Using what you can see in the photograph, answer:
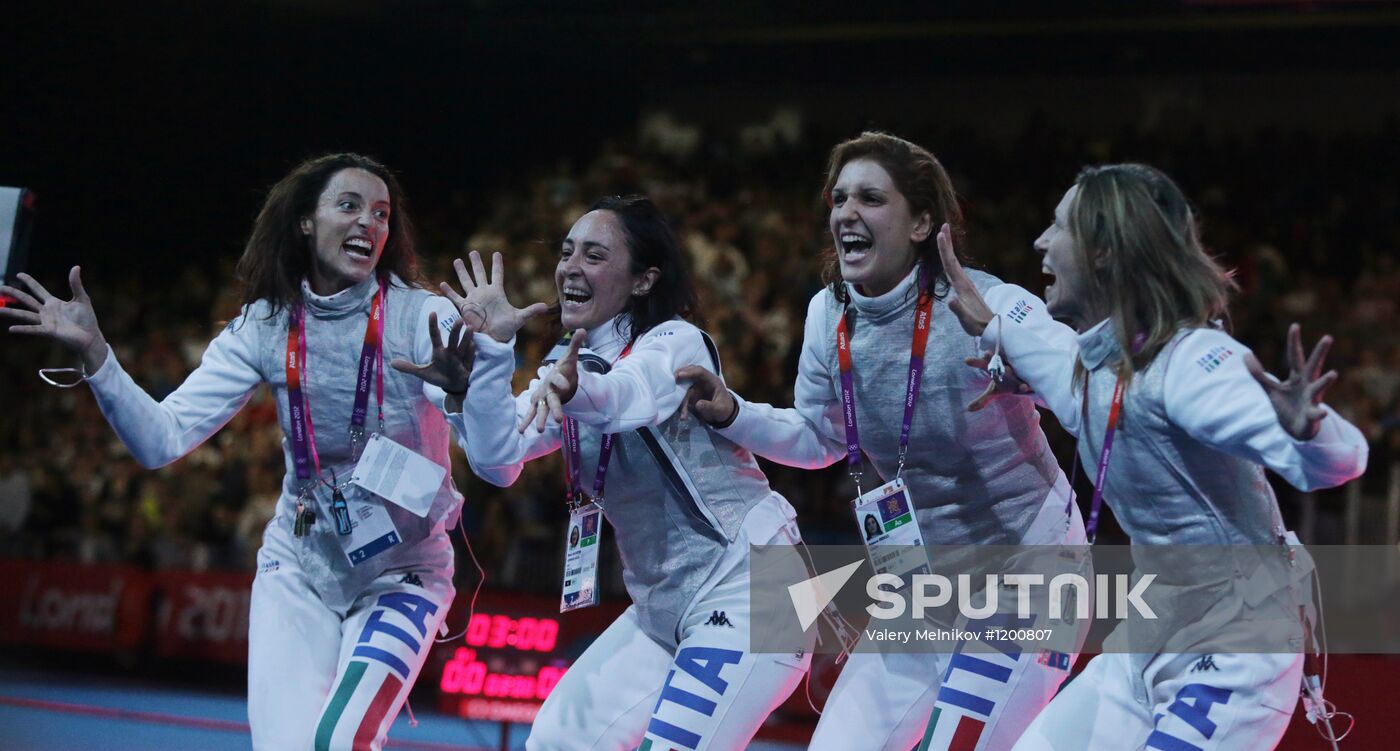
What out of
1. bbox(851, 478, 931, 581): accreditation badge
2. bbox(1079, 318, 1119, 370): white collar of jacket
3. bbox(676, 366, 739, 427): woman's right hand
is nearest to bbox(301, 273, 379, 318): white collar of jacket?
bbox(676, 366, 739, 427): woman's right hand

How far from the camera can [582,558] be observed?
4.13m

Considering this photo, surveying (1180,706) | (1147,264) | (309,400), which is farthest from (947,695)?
(309,400)

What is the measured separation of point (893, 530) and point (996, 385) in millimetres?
483

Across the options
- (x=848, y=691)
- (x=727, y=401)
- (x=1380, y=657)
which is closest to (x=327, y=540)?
(x=727, y=401)

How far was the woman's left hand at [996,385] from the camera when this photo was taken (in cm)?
369

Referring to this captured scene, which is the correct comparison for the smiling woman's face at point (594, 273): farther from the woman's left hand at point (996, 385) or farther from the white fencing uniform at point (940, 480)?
the woman's left hand at point (996, 385)

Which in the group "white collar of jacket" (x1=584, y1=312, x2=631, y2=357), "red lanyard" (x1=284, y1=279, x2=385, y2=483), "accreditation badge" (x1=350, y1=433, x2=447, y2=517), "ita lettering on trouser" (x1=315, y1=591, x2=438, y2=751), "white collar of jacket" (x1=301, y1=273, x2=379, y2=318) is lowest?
"ita lettering on trouser" (x1=315, y1=591, x2=438, y2=751)

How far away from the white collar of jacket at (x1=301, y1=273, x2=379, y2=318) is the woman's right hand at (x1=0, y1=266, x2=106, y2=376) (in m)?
0.59

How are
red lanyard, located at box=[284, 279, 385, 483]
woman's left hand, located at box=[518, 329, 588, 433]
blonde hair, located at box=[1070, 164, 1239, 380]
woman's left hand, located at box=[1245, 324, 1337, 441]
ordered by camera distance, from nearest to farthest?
woman's left hand, located at box=[1245, 324, 1337, 441] → blonde hair, located at box=[1070, 164, 1239, 380] → woman's left hand, located at box=[518, 329, 588, 433] → red lanyard, located at box=[284, 279, 385, 483]

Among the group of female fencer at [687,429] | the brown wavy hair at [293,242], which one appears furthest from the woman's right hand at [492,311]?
the brown wavy hair at [293,242]

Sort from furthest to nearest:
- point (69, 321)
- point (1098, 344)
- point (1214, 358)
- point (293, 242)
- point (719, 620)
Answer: point (293, 242), point (69, 321), point (719, 620), point (1098, 344), point (1214, 358)

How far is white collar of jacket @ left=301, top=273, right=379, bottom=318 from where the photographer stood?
4.38m

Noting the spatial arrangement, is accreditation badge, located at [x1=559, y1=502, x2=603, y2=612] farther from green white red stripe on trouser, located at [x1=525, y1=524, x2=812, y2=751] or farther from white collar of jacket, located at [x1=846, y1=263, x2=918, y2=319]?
white collar of jacket, located at [x1=846, y1=263, x2=918, y2=319]

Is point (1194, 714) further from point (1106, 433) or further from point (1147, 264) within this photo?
point (1147, 264)
